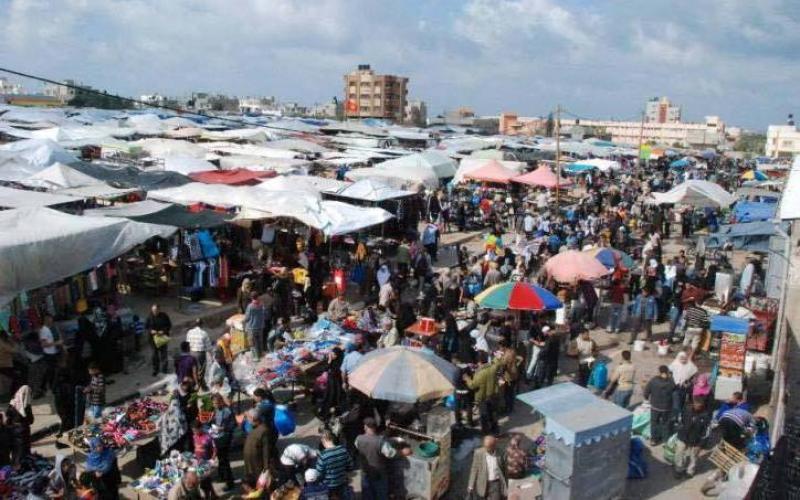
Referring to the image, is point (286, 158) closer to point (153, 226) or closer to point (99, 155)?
point (99, 155)

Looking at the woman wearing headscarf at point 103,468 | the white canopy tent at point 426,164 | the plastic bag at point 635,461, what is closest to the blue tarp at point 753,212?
the white canopy tent at point 426,164

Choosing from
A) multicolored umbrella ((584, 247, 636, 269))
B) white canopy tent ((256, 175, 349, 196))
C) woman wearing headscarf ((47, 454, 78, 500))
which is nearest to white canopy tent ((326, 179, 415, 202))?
white canopy tent ((256, 175, 349, 196))

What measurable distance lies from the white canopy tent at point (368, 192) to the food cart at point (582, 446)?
9.92 meters

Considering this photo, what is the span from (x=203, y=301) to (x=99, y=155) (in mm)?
15594

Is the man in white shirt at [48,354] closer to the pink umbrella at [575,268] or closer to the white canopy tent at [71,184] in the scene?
the white canopy tent at [71,184]

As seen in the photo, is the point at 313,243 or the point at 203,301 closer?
the point at 203,301

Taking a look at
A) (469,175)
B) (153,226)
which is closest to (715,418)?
(153,226)

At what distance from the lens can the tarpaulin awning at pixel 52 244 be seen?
8.88 metres

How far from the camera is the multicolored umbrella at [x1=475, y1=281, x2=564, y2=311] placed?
10.8 meters

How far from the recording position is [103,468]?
656 centimetres

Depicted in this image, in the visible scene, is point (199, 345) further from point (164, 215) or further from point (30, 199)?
point (30, 199)

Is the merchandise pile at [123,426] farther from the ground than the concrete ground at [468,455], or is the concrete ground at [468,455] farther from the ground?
the merchandise pile at [123,426]

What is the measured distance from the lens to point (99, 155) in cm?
2625

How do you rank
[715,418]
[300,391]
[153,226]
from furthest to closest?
[153,226], [300,391], [715,418]
